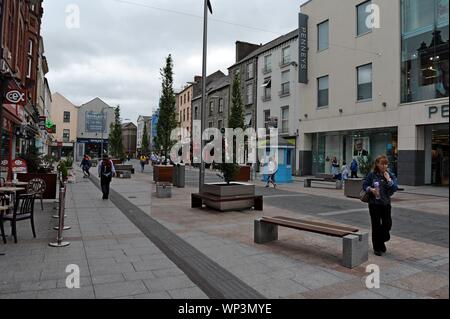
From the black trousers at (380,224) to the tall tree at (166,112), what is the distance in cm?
1562

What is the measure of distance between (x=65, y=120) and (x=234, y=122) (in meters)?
59.4

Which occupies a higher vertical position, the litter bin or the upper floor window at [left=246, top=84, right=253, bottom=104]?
the upper floor window at [left=246, top=84, right=253, bottom=104]

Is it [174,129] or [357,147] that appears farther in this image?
[357,147]

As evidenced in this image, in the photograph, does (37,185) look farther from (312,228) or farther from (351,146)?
(351,146)

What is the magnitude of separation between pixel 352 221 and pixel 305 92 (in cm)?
1909

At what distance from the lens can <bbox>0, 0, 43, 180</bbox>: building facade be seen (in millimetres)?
9250

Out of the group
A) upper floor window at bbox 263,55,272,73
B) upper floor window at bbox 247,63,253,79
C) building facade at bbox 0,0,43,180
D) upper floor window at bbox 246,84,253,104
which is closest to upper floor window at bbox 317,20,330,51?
upper floor window at bbox 263,55,272,73

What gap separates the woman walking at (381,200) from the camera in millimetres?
5781

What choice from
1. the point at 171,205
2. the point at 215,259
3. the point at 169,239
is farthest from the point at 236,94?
the point at 215,259

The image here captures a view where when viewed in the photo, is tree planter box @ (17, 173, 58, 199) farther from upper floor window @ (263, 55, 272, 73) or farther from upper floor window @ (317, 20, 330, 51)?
upper floor window @ (263, 55, 272, 73)

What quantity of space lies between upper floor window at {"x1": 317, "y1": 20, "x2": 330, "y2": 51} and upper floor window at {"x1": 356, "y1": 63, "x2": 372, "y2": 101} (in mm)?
3888

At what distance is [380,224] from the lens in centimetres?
589
